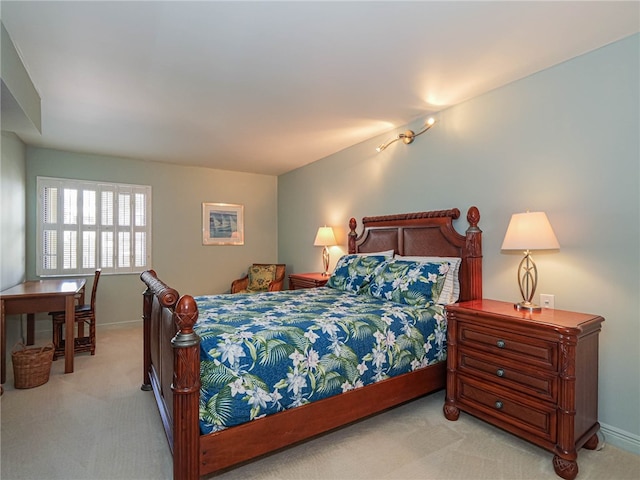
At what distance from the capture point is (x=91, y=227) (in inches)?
181

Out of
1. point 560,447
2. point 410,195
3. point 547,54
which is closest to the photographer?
point 560,447

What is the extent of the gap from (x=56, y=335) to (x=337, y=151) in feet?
12.6

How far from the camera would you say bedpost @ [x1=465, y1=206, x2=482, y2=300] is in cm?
277

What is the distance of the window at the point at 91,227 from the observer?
4.34m

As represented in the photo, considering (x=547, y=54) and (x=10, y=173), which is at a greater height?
(x=547, y=54)

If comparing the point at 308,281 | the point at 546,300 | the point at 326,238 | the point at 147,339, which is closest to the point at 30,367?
the point at 147,339

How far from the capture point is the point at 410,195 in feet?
11.3

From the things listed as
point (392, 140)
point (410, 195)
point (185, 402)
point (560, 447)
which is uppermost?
point (392, 140)

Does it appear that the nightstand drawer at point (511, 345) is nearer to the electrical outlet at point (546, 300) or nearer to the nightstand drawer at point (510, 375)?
the nightstand drawer at point (510, 375)

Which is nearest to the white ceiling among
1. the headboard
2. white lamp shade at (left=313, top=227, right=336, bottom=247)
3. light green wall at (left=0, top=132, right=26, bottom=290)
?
light green wall at (left=0, top=132, right=26, bottom=290)

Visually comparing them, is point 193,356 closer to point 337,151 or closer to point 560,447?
point 560,447

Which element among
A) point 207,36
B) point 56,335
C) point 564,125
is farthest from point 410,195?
point 56,335

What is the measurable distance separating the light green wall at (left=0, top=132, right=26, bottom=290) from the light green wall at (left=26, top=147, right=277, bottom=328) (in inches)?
10.2

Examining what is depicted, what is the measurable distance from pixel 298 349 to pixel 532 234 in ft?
5.27
